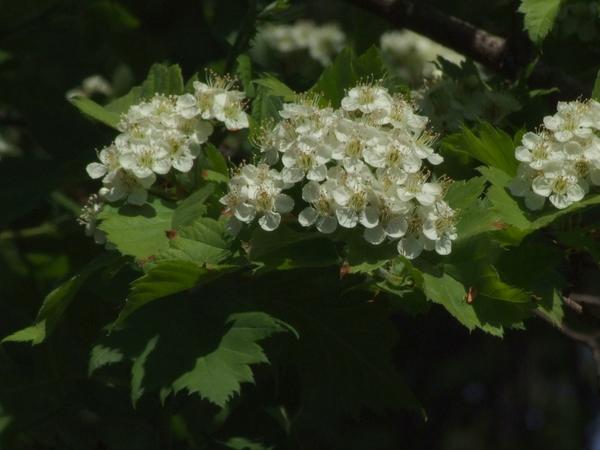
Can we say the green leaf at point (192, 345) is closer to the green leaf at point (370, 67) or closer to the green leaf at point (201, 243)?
the green leaf at point (201, 243)

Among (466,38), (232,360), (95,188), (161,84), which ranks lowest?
(95,188)

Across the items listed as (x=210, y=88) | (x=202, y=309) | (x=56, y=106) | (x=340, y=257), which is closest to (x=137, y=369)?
(x=202, y=309)

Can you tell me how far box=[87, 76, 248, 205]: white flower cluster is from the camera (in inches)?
82.7

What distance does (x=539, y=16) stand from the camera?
93.2 inches

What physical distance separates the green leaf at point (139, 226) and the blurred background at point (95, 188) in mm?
190

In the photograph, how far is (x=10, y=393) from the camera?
2539 millimetres

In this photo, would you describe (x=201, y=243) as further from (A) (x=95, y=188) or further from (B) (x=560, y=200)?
(A) (x=95, y=188)

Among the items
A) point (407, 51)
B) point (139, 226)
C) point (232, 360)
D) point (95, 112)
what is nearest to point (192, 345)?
point (232, 360)

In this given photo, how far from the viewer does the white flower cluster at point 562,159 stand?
2002mm

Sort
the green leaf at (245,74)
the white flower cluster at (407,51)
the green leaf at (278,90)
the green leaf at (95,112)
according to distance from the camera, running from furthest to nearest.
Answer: the white flower cluster at (407,51)
the green leaf at (245,74)
the green leaf at (95,112)
the green leaf at (278,90)

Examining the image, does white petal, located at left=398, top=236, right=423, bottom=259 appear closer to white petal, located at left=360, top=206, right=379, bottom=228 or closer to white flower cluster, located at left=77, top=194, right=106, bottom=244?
white petal, located at left=360, top=206, right=379, bottom=228

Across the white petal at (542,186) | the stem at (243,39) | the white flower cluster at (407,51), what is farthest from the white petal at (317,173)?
the white flower cluster at (407,51)

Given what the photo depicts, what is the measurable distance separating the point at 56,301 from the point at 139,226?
18cm

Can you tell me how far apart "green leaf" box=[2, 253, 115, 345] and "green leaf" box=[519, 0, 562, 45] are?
88cm
